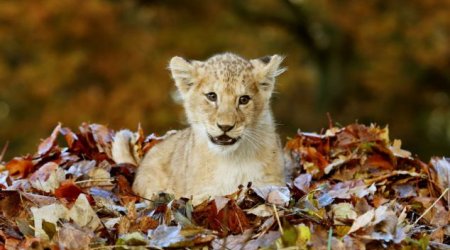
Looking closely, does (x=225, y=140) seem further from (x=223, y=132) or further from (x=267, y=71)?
(x=267, y=71)

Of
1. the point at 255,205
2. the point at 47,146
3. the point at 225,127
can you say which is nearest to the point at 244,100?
the point at 225,127

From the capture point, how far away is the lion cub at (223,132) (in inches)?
285

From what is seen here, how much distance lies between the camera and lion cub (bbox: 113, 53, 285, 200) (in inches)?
285

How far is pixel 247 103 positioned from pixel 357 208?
188 cm

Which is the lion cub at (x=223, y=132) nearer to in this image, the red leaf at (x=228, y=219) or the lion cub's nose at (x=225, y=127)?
the lion cub's nose at (x=225, y=127)

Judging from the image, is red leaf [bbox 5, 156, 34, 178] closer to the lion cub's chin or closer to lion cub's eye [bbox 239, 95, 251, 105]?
the lion cub's chin

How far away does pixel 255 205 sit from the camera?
5.73m

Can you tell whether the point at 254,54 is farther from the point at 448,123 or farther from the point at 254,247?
the point at 254,247

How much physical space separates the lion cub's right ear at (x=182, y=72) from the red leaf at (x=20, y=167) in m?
1.42

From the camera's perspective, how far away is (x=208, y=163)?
7.46m

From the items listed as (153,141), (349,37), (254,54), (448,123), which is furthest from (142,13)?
(153,141)

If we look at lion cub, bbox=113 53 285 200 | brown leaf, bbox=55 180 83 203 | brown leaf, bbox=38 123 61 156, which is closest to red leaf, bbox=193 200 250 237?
brown leaf, bbox=55 180 83 203

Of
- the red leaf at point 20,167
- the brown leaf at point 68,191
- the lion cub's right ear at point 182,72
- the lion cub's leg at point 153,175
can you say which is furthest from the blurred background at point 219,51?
the brown leaf at point 68,191

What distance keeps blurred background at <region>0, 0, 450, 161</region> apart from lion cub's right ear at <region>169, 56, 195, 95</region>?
8055mm
